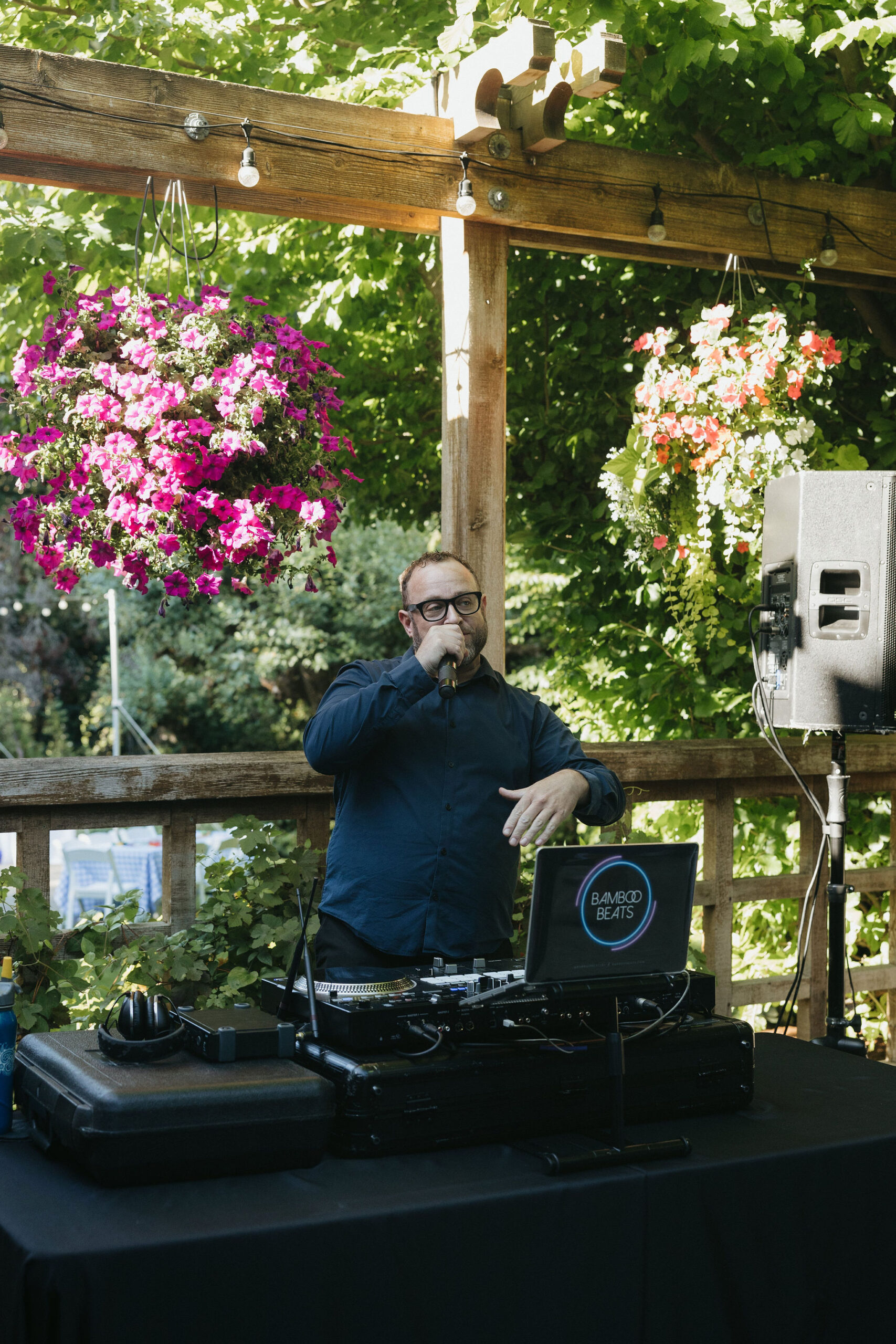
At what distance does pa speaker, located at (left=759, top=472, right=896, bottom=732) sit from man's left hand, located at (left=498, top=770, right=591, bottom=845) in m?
0.92

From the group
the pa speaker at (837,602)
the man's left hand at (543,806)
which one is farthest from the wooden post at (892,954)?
the man's left hand at (543,806)

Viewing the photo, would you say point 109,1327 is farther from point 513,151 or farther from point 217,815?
point 513,151

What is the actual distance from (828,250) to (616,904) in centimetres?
236

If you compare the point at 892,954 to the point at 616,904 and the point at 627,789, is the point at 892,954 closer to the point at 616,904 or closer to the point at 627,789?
the point at 627,789

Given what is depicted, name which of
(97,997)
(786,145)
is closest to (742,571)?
(786,145)

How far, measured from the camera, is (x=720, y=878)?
3.18 metres

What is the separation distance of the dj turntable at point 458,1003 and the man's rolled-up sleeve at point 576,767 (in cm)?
49

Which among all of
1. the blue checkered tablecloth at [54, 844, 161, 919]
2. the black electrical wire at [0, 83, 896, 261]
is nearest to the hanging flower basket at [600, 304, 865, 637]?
the black electrical wire at [0, 83, 896, 261]

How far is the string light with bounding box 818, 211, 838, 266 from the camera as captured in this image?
3.20m

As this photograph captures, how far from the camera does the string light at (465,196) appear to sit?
2.65 meters

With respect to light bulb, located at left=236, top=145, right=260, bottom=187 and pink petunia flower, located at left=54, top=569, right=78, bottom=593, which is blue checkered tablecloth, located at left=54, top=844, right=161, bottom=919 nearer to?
pink petunia flower, located at left=54, top=569, right=78, bottom=593

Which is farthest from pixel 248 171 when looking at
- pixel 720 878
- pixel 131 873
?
pixel 131 873

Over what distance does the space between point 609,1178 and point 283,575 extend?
58.0 inches

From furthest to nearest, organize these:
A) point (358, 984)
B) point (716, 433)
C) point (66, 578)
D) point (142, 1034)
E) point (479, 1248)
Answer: point (716, 433)
point (66, 578)
point (358, 984)
point (142, 1034)
point (479, 1248)
